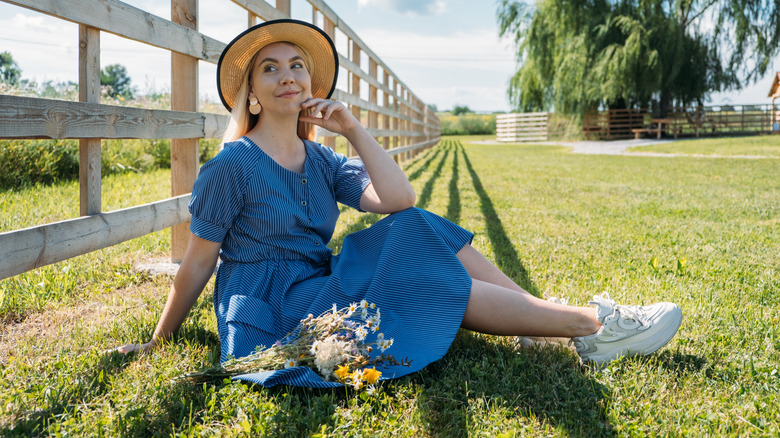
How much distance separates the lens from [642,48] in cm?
2031

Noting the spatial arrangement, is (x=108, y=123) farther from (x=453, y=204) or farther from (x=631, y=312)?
(x=453, y=204)

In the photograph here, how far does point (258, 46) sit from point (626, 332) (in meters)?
1.63

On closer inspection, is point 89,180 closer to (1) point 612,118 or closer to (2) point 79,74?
(2) point 79,74

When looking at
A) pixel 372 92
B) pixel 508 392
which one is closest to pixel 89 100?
pixel 508 392

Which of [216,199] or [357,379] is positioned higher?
[216,199]

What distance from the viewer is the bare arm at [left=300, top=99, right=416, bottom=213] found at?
211cm

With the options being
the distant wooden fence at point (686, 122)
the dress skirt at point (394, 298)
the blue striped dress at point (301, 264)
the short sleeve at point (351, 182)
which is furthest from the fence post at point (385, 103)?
the distant wooden fence at point (686, 122)

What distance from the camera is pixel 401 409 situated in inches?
62.8

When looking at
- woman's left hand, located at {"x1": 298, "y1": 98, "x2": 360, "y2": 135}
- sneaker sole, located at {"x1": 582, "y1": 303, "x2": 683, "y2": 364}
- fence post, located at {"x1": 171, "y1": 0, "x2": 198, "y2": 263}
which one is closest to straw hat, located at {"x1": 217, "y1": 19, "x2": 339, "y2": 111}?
woman's left hand, located at {"x1": 298, "y1": 98, "x2": 360, "y2": 135}

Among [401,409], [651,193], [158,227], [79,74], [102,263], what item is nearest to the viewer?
[401,409]

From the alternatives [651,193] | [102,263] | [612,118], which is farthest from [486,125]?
[102,263]

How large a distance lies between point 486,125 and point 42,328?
54713 millimetres

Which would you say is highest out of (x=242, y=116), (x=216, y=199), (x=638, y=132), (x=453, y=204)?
(x=638, y=132)

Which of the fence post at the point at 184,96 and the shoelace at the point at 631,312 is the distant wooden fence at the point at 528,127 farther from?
the shoelace at the point at 631,312
